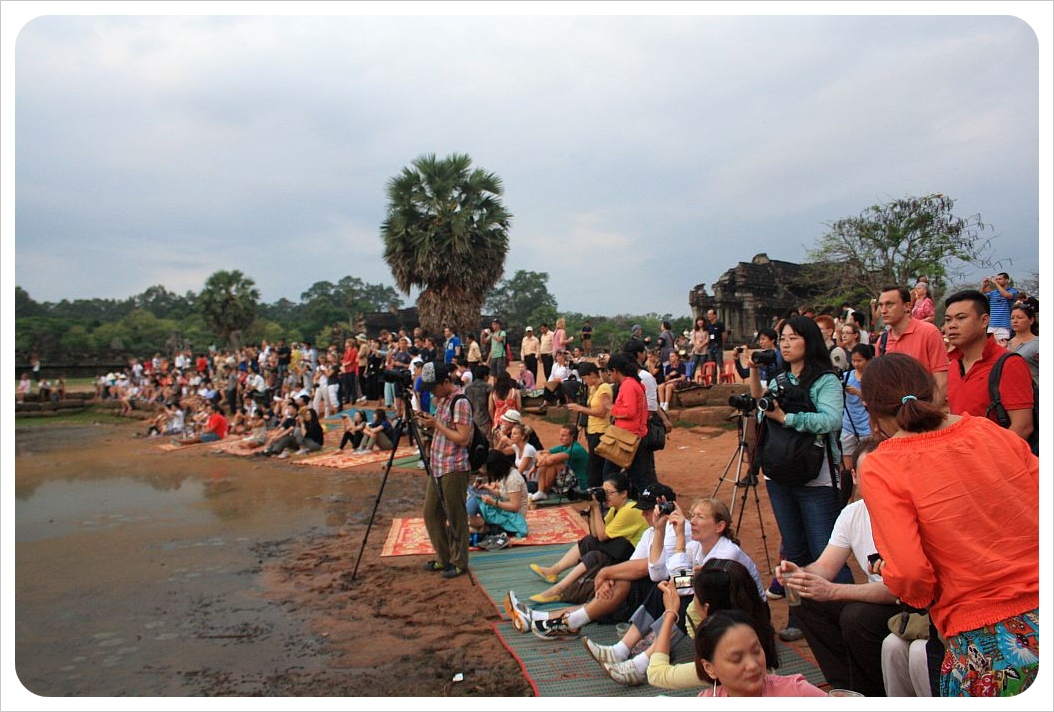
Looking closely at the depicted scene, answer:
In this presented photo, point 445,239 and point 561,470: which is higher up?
point 445,239

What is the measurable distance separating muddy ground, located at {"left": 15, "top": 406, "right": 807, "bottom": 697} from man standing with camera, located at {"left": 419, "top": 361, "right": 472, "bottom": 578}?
0.22 meters

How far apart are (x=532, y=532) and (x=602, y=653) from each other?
292 centimetres

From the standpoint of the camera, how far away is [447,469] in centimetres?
525

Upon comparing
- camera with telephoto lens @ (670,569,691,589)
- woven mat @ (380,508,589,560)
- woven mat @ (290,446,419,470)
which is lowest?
woven mat @ (290,446,419,470)

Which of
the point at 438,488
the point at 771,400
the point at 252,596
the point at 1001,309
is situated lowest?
the point at 252,596

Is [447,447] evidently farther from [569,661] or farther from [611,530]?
[569,661]

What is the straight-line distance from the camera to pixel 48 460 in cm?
1408

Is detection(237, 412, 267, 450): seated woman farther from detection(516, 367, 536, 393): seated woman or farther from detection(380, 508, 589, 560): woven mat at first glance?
detection(380, 508, 589, 560): woven mat

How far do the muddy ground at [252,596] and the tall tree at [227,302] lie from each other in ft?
80.0

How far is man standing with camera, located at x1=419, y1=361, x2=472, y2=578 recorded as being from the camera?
5109mm

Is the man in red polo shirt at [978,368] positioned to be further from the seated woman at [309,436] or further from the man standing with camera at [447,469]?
the seated woman at [309,436]

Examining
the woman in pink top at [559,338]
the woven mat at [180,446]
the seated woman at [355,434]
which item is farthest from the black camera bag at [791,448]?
the woven mat at [180,446]

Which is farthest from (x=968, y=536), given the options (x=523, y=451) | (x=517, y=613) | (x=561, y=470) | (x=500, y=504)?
(x=523, y=451)

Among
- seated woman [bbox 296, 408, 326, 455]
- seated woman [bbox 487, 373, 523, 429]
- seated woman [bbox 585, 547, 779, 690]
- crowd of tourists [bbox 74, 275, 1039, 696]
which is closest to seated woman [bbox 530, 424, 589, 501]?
crowd of tourists [bbox 74, 275, 1039, 696]
